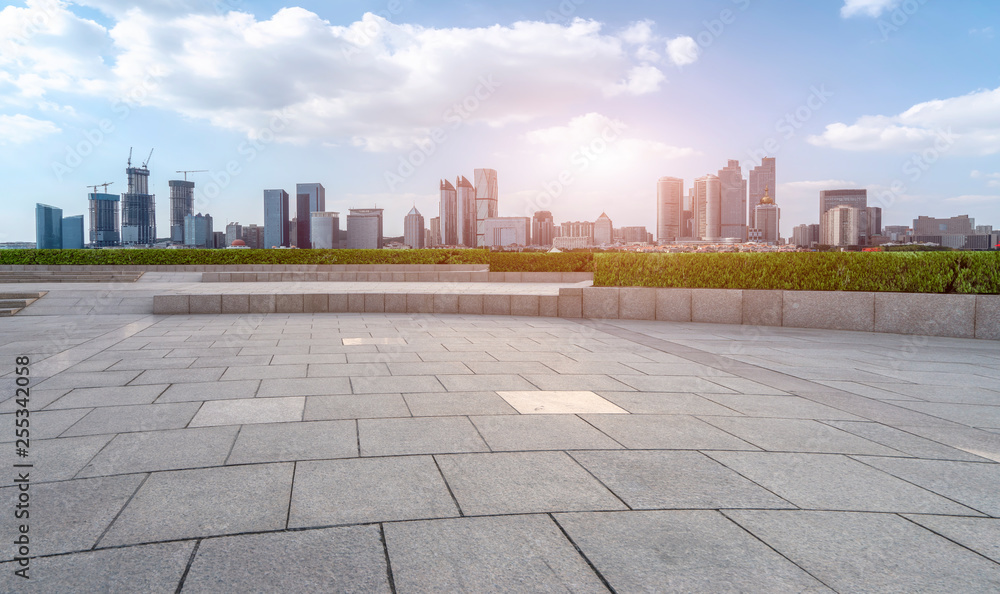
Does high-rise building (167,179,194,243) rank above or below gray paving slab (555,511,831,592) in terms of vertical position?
above

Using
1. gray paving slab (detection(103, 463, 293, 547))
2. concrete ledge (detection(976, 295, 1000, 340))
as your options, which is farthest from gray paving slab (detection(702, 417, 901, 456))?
concrete ledge (detection(976, 295, 1000, 340))

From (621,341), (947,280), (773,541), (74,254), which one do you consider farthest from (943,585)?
(74,254)

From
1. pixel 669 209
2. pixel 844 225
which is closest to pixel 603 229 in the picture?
pixel 669 209

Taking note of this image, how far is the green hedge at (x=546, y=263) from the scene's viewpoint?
24172 millimetres

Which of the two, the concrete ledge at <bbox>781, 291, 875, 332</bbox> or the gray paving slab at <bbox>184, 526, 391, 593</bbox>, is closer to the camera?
the gray paving slab at <bbox>184, 526, 391, 593</bbox>

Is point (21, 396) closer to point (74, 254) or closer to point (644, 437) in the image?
point (644, 437)

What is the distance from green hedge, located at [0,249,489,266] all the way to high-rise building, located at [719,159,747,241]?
39.6 meters

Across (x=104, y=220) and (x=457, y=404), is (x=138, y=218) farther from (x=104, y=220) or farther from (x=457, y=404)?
(x=457, y=404)

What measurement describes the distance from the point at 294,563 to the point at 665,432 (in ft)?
9.59

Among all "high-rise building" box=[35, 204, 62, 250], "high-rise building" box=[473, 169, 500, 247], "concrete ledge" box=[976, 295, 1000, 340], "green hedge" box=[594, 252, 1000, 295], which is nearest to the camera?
"concrete ledge" box=[976, 295, 1000, 340]

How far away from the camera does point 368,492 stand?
10.5ft

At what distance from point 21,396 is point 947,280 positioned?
44.8 ft

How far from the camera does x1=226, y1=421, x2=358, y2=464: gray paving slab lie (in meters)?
3.78

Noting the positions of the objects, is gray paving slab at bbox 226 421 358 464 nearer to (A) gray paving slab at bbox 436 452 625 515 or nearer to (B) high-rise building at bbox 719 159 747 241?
(A) gray paving slab at bbox 436 452 625 515
